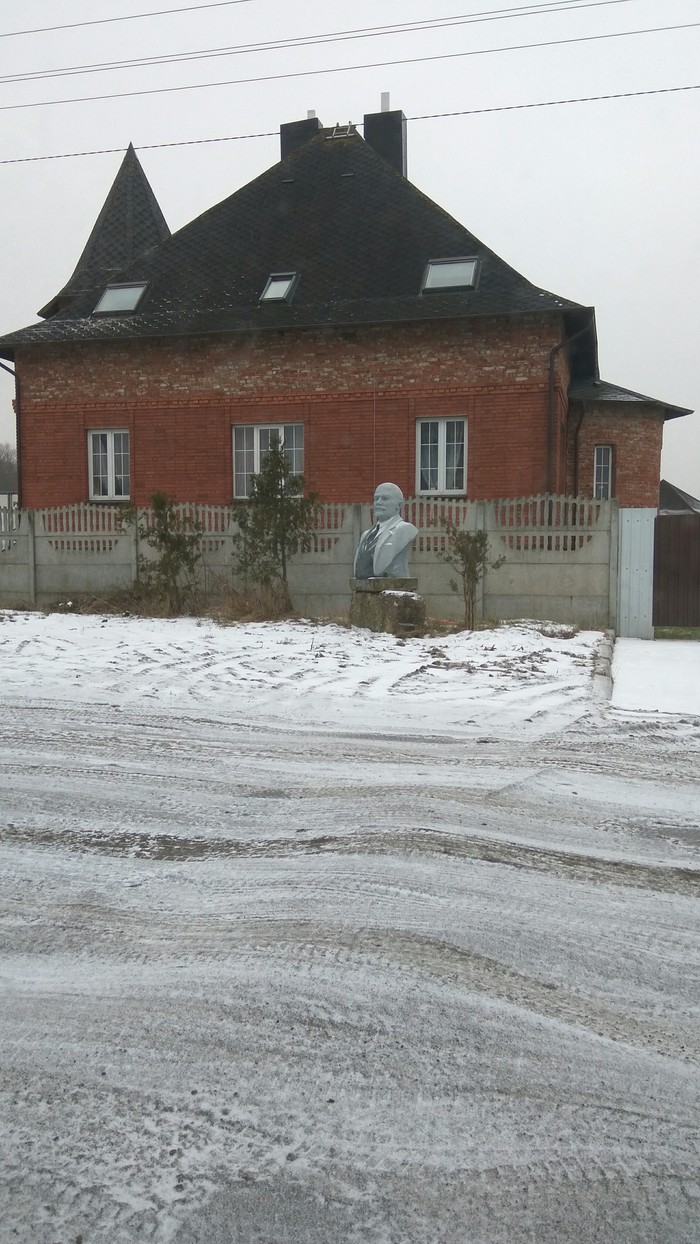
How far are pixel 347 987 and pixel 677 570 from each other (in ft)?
45.0

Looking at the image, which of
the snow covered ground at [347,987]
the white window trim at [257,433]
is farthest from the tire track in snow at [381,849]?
the white window trim at [257,433]

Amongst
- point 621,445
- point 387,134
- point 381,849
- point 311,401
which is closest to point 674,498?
point 621,445

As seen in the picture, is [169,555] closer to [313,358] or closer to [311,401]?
[311,401]

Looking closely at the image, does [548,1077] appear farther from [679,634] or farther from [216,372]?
[216,372]

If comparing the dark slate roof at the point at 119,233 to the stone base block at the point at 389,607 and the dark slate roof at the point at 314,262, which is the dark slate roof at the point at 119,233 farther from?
the stone base block at the point at 389,607

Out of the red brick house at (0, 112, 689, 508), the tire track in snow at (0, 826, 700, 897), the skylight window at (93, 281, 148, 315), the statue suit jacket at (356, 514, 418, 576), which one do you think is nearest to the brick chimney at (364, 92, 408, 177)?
the red brick house at (0, 112, 689, 508)

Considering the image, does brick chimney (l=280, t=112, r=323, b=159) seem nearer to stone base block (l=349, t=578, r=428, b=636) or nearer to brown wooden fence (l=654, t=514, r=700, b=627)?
brown wooden fence (l=654, t=514, r=700, b=627)

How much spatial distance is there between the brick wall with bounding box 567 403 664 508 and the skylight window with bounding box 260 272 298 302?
728cm

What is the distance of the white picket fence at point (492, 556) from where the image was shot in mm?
13180

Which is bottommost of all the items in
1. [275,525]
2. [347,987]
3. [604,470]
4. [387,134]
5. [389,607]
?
[347,987]

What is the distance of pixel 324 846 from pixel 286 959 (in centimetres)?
99

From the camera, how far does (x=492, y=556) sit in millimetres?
13305

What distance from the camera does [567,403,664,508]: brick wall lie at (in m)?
23.0

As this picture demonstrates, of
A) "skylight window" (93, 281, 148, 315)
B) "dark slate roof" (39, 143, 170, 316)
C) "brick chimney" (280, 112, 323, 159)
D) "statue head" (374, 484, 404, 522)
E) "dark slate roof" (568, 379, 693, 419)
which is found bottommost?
"statue head" (374, 484, 404, 522)
